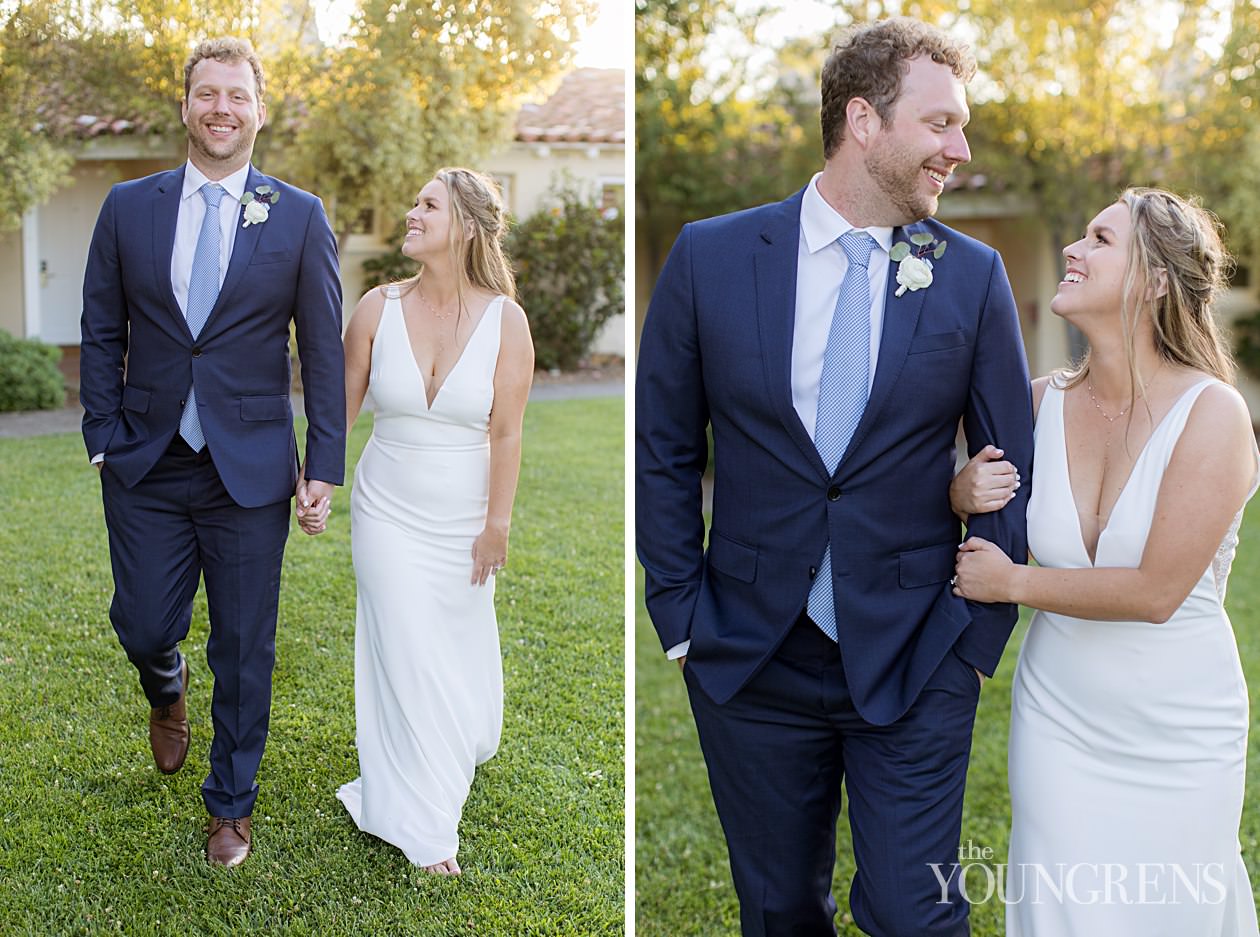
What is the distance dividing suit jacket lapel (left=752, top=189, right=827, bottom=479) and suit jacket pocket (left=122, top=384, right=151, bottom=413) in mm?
1579

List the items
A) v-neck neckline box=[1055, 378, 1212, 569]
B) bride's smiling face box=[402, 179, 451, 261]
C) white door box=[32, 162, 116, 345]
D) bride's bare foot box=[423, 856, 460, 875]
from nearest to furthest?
v-neck neckline box=[1055, 378, 1212, 569] → bride's smiling face box=[402, 179, 451, 261] → bride's bare foot box=[423, 856, 460, 875] → white door box=[32, 162, 116, 345]

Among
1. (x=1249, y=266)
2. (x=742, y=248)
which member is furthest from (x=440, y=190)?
(x=1249, y=266)

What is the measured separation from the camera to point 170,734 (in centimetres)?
348

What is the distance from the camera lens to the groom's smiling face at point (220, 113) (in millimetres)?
2930

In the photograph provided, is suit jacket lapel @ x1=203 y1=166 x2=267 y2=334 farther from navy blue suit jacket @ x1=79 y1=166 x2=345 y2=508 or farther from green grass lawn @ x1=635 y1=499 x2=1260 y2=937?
green grass lawn @ x1=635 y1=499 x2=1260 y2=937

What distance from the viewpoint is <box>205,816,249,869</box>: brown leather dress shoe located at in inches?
126

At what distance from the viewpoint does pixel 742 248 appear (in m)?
2.53

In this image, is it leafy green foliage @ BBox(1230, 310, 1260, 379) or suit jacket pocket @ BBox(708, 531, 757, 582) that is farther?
leafy green foliage @ BBox(1230, 310, 1260, 379)

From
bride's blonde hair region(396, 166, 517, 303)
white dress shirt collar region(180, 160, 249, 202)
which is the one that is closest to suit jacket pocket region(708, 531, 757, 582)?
bride's blonde hair region(396, 166, 517, 303)

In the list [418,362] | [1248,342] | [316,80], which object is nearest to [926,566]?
[418,362]

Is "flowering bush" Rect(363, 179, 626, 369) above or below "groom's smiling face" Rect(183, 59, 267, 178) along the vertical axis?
below

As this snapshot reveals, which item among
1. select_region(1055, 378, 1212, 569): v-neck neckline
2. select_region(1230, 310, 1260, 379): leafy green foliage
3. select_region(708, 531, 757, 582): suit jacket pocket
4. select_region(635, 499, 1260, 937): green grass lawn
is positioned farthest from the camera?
select_region(1230, 310, 1260, 379): leafy green foliage

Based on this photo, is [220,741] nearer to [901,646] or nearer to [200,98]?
[200,98]

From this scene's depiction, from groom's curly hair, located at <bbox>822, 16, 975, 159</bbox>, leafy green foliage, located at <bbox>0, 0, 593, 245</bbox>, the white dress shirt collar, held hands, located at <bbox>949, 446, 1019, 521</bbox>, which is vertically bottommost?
held hands, located at <bbox>949, 446, 1019, 521</bbox>
